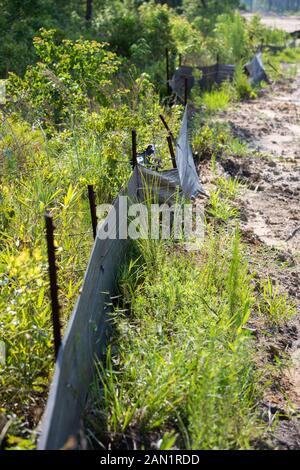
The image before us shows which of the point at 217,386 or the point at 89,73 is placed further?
the point at 89,73

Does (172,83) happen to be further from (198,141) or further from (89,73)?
(89,73)

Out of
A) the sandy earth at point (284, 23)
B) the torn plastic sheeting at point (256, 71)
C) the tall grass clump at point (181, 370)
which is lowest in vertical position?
the sandy earth at point (284, 23)

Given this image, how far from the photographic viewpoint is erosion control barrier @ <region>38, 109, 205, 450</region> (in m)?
2.77

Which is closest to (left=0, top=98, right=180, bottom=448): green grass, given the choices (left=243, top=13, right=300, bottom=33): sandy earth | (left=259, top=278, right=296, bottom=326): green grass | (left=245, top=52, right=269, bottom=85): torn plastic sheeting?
(left=259, top=278, right=296, bottom=326): green grass

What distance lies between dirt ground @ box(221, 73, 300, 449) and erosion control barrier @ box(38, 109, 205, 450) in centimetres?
110

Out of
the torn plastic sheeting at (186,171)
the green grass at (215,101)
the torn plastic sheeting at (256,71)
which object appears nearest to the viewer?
the torn plastic sheeting at (186,171)

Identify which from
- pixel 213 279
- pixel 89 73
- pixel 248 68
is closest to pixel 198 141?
pixel 89 73

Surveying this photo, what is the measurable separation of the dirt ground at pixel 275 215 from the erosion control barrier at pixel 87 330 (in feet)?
3.61

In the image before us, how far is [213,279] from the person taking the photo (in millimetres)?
4977

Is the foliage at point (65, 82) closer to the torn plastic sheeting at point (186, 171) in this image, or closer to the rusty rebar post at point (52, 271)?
the torn plastic sheeting at point (186, 171)

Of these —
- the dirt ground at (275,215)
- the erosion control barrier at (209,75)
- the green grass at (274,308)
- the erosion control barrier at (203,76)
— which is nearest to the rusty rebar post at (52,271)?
the dirt ground at (275,215)

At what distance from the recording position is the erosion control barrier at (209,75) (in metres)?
11.9
